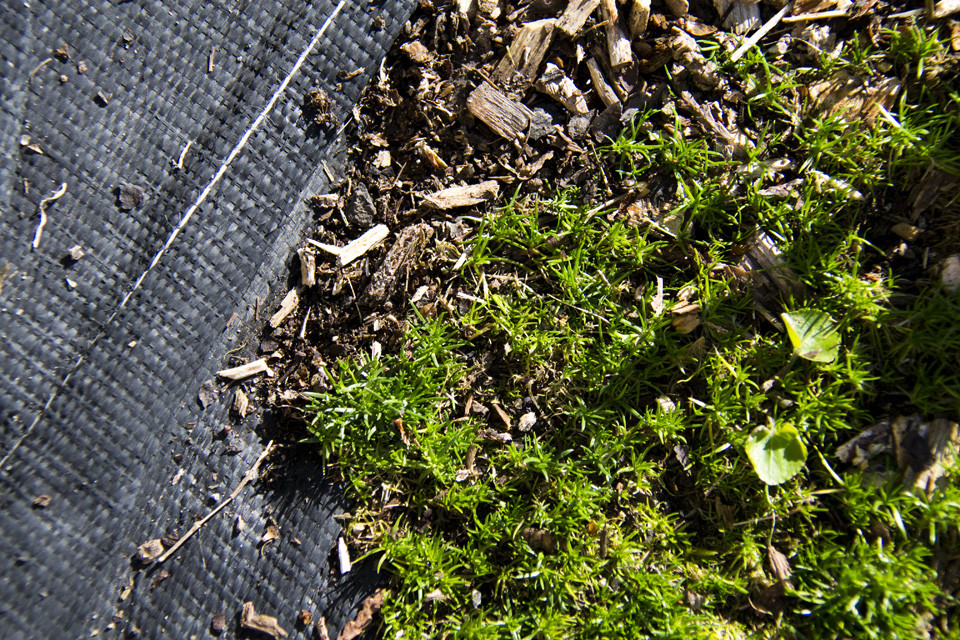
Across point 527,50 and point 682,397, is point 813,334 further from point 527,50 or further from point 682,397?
point 527,50

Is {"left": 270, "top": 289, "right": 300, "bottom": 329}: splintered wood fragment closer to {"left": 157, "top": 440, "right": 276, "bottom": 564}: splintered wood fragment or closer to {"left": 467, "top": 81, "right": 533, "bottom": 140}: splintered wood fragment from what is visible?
{"left": 157, "top": 440, "right": 276, "bottom": 564}: splintered wood fragment

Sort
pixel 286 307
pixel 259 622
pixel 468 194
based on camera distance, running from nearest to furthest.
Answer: pixel 259 622 < pixel 286 307 < pixel 468 194

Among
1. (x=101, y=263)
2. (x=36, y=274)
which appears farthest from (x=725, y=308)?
(x=36, y=274)

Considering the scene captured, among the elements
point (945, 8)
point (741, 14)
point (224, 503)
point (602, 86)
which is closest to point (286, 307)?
point (224, 503)

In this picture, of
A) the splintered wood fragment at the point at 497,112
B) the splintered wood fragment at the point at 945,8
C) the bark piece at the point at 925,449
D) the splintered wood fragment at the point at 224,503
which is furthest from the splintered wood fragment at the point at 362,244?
the splintered wood fragment at the point at 945,8

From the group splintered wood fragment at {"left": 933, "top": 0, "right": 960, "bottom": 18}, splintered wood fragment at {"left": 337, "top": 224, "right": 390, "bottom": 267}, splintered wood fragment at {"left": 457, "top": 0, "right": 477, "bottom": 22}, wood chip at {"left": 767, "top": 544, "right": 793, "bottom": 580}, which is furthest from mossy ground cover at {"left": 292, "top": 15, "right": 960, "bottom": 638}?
splintered wood fragment at {"left": 457, "top": 0, "right": 477, "bottom": 22}

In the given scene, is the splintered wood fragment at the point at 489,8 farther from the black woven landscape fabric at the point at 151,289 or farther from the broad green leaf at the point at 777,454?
the broad green leaf at the point at 777,454

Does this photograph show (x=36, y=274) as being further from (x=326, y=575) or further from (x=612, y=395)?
(x=612, y=395)
